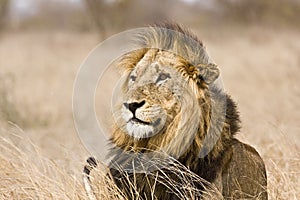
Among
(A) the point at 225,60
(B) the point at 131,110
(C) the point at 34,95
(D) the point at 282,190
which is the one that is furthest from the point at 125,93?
(A) the point at 225,60

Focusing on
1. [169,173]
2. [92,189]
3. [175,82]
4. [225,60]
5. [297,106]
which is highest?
[225,60]

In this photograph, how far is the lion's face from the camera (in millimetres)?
3416

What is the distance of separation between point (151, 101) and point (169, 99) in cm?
12

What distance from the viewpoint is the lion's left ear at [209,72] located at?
3496 millimetres

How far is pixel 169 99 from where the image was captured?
3.51m

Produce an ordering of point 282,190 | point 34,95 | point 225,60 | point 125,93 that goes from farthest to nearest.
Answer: point 225,60
point 34,95
point 282,190
point 125,93

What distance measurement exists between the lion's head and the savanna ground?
0.67m

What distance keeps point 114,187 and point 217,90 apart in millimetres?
797

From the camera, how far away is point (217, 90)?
3600 mm

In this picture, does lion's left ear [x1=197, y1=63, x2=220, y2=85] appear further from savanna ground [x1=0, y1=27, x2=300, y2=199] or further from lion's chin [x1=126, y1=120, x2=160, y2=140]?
savanna ground [x1=0, y1=27, x2=300, y2=199]

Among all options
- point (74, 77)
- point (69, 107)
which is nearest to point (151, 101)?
point (69, 107)

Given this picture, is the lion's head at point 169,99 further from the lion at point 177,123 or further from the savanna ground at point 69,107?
the savanna ground at point 69,107

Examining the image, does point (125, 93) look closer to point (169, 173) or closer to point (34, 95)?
point (169, 173)

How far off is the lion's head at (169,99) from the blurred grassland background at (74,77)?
2.19ft
